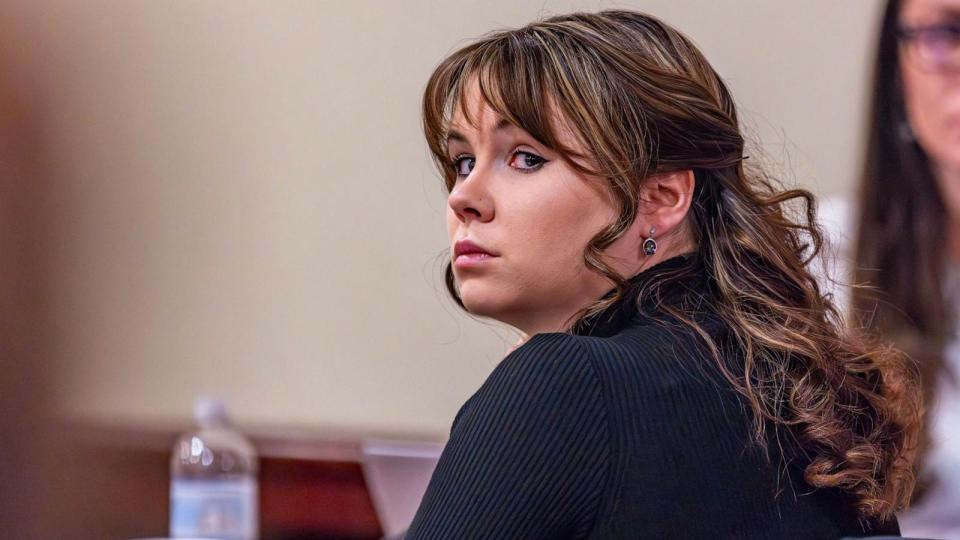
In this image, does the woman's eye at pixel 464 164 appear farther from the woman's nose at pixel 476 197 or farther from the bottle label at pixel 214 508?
the bottle label at pixel 214 508

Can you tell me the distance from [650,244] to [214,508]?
1310 millimetres

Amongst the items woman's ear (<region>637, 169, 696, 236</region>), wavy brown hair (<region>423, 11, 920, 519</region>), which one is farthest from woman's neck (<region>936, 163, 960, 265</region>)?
woman's ear (<region>637, 169, 696, 236</region>)

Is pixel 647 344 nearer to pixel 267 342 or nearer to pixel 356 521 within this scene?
pixel 356 521

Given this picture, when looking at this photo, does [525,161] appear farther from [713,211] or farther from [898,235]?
[898,235]

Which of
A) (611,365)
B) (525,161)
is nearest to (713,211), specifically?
(525,161)

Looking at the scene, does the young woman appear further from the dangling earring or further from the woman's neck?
→ the dangling earring

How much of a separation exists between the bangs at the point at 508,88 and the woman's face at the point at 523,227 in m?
0.01

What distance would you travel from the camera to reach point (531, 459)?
0.92 m

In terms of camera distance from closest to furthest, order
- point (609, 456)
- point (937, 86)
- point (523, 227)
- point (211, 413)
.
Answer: point (609, 456), point (523, 227), point (937, 86), point (211, 413)

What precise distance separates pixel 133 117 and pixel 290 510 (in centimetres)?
117

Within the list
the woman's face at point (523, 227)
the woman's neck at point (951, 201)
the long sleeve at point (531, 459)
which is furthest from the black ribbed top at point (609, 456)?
the woman's neck at point (951, 201)

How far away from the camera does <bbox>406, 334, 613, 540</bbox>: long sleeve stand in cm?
92

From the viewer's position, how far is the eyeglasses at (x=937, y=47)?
187 centimetres

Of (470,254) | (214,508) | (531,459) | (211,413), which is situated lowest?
(214,508)
